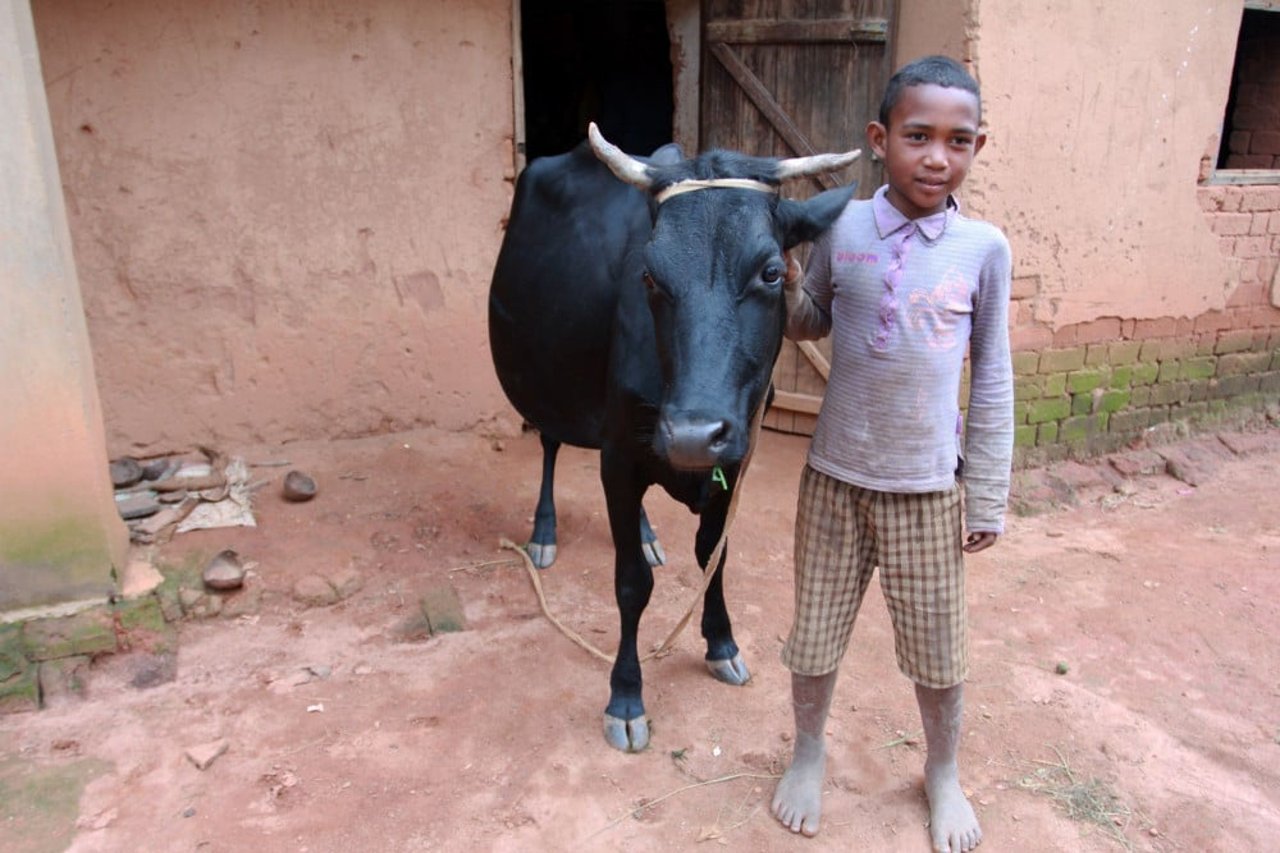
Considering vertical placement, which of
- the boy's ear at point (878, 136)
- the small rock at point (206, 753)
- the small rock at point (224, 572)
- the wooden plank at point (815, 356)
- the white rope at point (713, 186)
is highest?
the boy's ear at point (878, 136)

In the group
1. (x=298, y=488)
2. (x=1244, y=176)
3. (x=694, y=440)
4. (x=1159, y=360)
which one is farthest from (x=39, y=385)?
(x=1244, y=176)

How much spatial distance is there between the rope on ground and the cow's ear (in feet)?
1.51

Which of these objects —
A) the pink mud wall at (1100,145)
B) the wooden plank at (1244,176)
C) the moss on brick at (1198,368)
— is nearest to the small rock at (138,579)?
the pink mud wall at (1100,145)

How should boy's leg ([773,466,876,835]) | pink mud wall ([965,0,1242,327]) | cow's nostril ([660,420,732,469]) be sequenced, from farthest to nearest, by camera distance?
pink mud wall ([965,0,1242,327]), boy's leg ([773,466,876,835]), cow's nostril ([660,420,732,469])

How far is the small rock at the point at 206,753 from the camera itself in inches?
109

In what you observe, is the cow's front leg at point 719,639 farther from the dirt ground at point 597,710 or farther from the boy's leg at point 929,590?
the boy's leg at point 929,590

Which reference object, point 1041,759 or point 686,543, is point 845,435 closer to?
point 1041,759

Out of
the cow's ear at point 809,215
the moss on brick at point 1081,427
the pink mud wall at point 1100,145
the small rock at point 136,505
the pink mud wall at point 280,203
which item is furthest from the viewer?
the moss on brick at point 1081,427

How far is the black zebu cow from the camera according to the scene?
2062mm

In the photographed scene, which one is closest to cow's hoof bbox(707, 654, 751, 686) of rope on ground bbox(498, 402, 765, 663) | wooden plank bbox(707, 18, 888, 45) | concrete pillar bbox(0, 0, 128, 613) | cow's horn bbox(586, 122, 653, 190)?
rope on ground bbox(498, 402, 765, 663)

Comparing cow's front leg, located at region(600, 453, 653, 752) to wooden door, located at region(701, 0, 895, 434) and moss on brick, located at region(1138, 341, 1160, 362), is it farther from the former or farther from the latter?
moss on brick, located at region(1138, 341, 1160, 362)

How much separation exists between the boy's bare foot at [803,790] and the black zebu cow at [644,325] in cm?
49

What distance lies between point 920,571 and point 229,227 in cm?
378

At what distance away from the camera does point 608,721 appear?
115 inches
